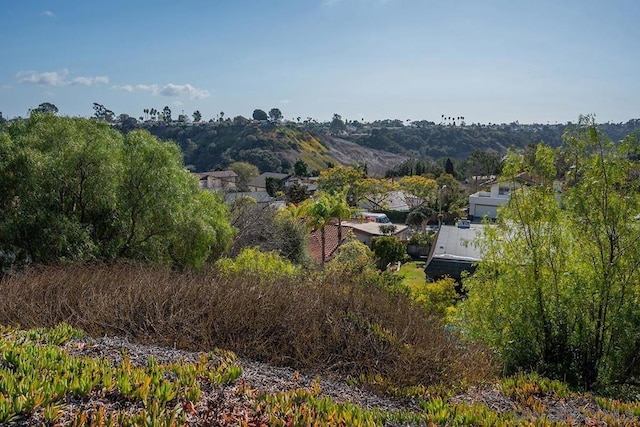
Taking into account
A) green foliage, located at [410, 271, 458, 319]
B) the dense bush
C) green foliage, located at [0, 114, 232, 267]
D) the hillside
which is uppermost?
the hillside

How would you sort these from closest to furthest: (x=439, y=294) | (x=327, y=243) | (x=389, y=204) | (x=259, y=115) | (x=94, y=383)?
(x=94, y=383) → (x=439, y=294) → (x=327, y=243) → (x=389, y=204) → (x=259, y=115)

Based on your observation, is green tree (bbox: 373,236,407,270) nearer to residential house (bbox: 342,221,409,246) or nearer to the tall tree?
residential house (bbox: 342,221,409,246)

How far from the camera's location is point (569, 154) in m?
7.40

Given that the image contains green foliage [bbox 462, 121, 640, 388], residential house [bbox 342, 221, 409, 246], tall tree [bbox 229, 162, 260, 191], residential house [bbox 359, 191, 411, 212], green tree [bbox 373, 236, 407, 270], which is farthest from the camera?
tall tree [bbox 229, 162, 260, 191]

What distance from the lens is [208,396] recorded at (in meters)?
4.29

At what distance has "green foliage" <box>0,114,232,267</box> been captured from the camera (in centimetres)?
1045

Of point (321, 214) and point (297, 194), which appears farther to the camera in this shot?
point (297, 194)

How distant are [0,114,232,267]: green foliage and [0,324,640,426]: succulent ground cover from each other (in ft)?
17.7

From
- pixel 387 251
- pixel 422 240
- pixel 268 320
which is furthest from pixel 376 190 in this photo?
pixel 268 320

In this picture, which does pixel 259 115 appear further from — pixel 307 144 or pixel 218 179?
pixel 218 179

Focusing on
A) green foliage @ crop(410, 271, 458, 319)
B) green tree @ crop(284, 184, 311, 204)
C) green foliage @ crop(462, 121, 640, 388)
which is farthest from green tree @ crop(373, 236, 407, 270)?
green tree @ crop(284, 184, 311, 204)

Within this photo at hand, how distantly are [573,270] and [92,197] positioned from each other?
33.1 ft

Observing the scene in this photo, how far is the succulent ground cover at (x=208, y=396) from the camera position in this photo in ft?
12.1

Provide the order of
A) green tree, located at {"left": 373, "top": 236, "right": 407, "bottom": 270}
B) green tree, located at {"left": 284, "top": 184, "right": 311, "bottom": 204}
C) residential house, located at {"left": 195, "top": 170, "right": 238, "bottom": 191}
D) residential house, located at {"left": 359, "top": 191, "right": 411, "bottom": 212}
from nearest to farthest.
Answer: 1. green tree, located at {"left": 373, "top": 236, "right": 407, "bottom": 270}
2. green tree, located at {"left": 284, "top": 184, "right": 311, "bottom": 204}
3. residential house, located at {"left": 359, "top": 191, "right": 411, "bottom": 212}
4. residential house, located at {"left": 195, "top": 170, "right": 238, "bottom": 191}
